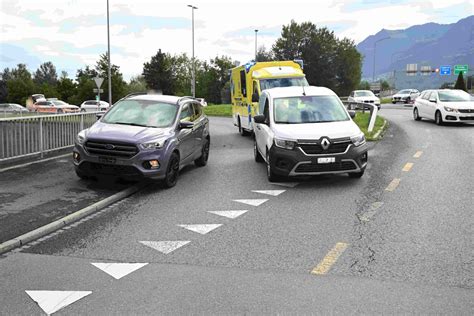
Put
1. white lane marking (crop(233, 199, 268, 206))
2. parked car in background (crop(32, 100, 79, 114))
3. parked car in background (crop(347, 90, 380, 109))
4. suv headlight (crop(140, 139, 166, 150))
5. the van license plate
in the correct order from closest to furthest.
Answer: white lane marking (crop(233, 199, 268, 206)) < suv headlight (crop(140, 139, 166, 150)) < the van license plate < parked car in background (crop(347, 90, 380, 109)) < parked car in background (crop(32, 100, 79, 114))

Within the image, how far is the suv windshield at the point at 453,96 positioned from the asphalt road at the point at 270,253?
1262 cm

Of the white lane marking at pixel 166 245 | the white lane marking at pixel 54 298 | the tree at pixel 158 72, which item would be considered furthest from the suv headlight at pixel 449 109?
the tree at pixel 158 72

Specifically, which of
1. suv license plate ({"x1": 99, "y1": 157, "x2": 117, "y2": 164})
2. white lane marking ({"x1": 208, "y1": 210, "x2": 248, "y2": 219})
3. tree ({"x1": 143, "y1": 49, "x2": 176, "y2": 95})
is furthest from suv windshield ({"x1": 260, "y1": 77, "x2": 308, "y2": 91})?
tree ({"x1": 143, "y1": 49, "x2": 176, "y2": 95})

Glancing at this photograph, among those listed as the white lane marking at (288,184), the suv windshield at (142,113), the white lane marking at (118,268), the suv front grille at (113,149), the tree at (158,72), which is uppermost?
the tree at (158,72)

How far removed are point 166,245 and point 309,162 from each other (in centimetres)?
398

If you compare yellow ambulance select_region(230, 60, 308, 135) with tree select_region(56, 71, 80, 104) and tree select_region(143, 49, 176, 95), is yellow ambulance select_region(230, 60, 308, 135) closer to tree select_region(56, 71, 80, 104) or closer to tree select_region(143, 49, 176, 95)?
tree select_region(143, 49, 176, 95)

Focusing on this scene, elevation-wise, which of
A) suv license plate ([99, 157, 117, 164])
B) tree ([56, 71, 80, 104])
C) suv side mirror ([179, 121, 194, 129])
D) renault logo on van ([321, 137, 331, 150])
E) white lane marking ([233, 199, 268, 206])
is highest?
tree ([56, 71, 80, 104])

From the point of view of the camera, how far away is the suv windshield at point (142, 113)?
33.8 ft

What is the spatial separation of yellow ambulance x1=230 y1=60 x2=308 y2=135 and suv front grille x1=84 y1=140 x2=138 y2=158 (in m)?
8.12

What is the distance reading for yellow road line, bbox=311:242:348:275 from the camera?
5.14 m

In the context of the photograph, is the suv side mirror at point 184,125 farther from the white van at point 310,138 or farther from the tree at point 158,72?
the tree at point 158,72

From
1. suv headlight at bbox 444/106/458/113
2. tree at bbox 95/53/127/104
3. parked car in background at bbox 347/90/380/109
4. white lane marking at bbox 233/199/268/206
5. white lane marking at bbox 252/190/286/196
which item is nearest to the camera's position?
white lane marking at bbox 233/199/268/206

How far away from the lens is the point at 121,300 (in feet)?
14.6

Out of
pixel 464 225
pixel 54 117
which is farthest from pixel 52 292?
pixel 54 117
